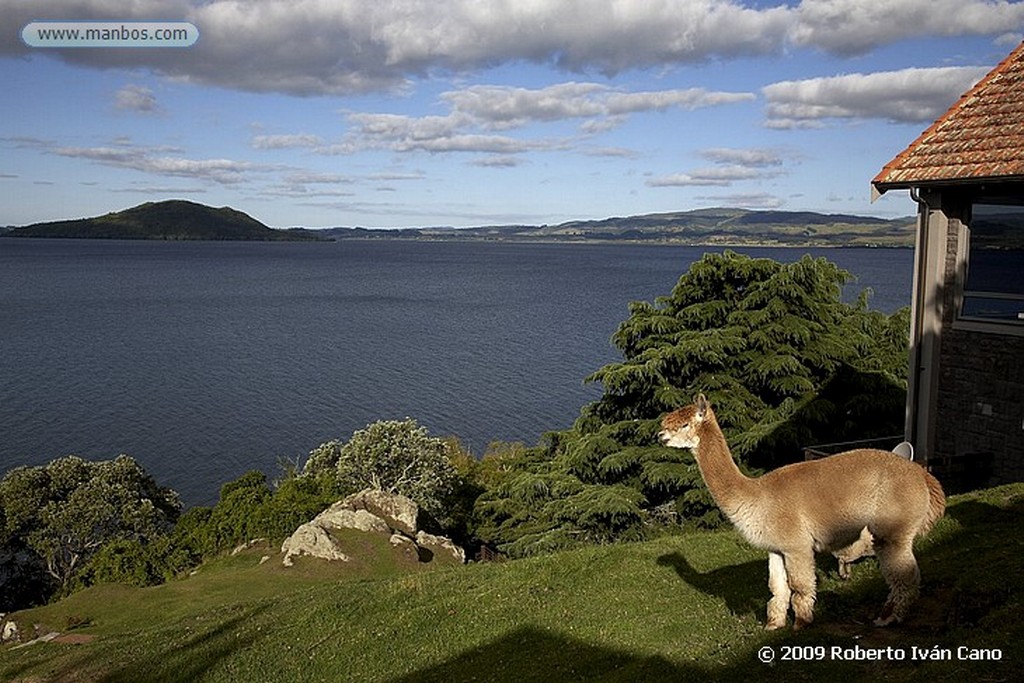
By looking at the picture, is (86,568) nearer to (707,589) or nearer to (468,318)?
(707,589)

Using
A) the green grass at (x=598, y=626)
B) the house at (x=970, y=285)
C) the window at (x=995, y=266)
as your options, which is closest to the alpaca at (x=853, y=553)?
the green grass at (x=598, y=626)

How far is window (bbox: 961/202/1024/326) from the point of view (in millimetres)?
14680

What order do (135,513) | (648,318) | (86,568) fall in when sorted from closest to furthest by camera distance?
(648,318) < (86,568) < (135,513)

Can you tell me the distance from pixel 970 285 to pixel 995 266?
0.53 metres

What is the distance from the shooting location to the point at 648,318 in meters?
27.1

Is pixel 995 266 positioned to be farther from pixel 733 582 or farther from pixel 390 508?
pixel 390 508

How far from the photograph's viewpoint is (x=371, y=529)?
1021 inches

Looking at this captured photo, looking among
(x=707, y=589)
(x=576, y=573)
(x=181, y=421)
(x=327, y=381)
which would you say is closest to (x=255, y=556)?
(x=576, y=573)

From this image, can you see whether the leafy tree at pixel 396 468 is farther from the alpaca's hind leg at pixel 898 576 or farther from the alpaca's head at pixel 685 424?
the alpaca's hind leg at pixel 898 576

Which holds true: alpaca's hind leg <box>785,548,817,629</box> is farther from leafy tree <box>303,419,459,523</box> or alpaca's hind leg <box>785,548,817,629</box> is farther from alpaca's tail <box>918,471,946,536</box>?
leafy tree <box>303,419,459,523</box>

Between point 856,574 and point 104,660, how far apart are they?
12219 mm

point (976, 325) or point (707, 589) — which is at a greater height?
point (976, 325)

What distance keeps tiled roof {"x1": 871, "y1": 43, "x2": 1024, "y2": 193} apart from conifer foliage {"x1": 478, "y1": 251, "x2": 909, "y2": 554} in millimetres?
9278

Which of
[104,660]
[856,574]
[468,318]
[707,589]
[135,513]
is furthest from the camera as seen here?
[468,318]
